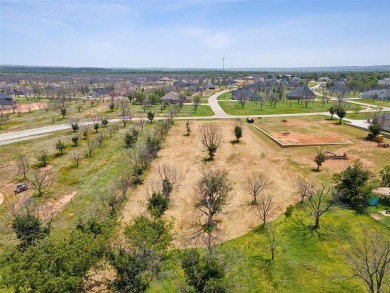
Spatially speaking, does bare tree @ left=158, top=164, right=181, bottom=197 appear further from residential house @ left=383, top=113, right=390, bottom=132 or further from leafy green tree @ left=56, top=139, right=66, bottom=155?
residential house @ left=383, top=113, right=390, bottom=132

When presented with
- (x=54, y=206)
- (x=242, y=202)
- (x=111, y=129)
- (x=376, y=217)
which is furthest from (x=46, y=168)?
(x=376, y=217)

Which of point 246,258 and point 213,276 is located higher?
point 213,276

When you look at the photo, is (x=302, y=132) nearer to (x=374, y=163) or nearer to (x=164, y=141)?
(x=374, y=163)

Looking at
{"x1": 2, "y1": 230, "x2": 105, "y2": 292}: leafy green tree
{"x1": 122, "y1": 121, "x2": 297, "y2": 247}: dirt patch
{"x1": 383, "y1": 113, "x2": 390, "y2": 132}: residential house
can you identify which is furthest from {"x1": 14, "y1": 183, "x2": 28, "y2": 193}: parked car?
{"x1": 383, "y1": 113, "x2": 390, "y2": 132}: residential house

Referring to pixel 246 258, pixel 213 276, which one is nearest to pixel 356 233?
pixel 246 258

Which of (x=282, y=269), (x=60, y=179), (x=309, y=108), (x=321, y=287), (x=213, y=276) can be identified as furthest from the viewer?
(x=309, y=108)

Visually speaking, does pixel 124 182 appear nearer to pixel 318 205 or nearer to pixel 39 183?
pixel 39 183
